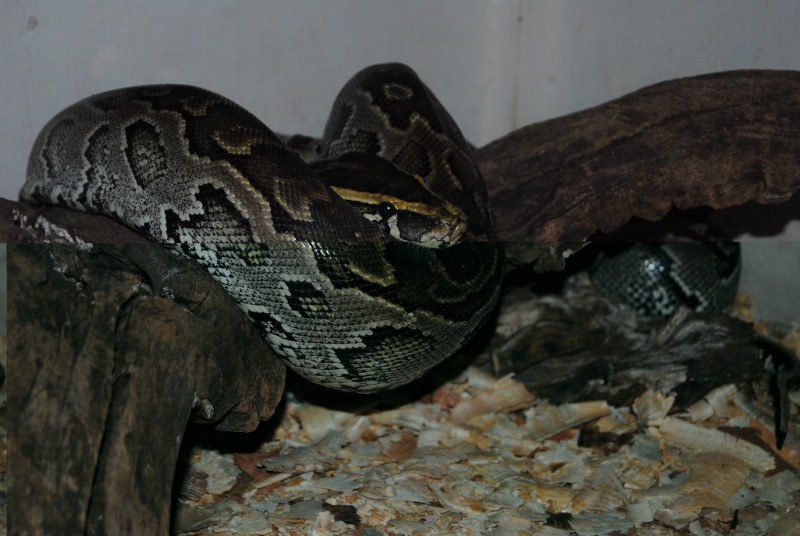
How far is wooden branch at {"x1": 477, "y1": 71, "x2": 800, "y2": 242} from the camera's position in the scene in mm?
3256

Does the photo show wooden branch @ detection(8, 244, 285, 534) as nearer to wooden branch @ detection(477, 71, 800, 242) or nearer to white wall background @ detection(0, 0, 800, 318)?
white wall background @ detection(0, 0, 800, 318)

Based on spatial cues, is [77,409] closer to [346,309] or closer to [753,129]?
[346,309]

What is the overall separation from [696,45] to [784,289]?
1264mm

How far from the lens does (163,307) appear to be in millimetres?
1970

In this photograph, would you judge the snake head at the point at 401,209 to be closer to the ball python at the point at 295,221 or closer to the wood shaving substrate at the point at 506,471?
the ball python at the point at 295,221

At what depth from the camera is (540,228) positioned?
3361 mm

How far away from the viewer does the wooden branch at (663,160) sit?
3.26 m

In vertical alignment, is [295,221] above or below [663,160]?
below

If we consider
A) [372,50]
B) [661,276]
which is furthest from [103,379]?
[661,276]

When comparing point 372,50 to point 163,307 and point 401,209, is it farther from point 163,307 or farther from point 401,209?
point 163,307

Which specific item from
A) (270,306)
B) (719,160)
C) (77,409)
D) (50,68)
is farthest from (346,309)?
(719,160)

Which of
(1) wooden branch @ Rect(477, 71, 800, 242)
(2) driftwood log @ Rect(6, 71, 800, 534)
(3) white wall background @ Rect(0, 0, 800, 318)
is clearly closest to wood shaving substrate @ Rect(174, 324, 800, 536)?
(2) driftwood log @ Rect(6, 71, 800, 534)

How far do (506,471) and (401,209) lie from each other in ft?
3.56

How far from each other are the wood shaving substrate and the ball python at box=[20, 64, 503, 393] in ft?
1.26
